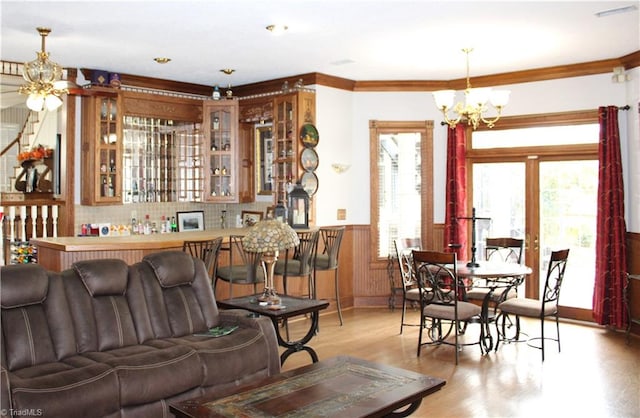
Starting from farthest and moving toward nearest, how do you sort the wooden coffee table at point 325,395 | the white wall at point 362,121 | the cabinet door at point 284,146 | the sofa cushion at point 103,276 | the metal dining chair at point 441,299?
the cabinet door at point 284,146 → the white wall at point 362,121 → the metal dining chair at point 441,299 → the sofa cushion at point 103,276 → the wooden coffee table at point 325,395

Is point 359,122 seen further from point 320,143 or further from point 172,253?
point 172,253

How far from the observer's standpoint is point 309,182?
7727mm

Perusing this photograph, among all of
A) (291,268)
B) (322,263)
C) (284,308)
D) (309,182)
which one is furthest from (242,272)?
(309,182)

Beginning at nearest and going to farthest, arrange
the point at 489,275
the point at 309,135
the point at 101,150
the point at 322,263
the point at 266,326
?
1. the point at 266,326
2. the point at 489,275
3. the point at 322,263
4. the point at 101,150
5. the point at 309,135

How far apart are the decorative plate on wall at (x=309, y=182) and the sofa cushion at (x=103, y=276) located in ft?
11.8

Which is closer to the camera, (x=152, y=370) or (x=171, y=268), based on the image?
(x=152, y=370)

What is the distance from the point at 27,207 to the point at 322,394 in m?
5.73

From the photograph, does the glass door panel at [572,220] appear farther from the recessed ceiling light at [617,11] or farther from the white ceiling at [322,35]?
the recessed ceiling light at [617,11]

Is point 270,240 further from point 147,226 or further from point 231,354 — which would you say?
point 147,226

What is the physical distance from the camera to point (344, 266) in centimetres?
814

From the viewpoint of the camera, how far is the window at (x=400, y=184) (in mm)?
8250

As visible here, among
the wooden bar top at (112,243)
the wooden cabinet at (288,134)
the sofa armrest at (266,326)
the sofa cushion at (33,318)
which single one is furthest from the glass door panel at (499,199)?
the sofa cushion at (33,318)

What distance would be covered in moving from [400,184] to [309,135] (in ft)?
4.81

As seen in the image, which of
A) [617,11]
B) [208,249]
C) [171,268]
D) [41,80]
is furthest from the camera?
[208,249]
